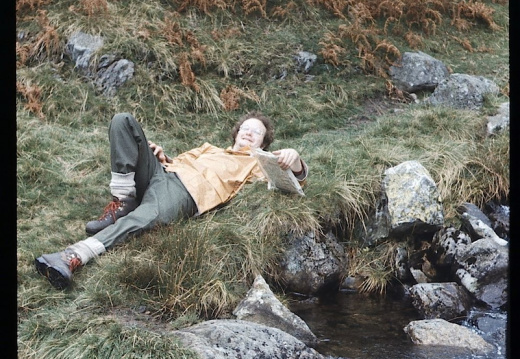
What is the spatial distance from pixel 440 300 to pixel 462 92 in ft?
15.6

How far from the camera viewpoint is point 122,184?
5227 mm

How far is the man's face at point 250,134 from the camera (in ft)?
20.7

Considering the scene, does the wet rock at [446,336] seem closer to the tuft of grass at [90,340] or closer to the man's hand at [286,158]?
the man's hand at [286,158]

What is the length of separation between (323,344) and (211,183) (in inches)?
81.9

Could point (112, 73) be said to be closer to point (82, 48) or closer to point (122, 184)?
point (82, 48)

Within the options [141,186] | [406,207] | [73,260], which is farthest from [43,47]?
[406,207]

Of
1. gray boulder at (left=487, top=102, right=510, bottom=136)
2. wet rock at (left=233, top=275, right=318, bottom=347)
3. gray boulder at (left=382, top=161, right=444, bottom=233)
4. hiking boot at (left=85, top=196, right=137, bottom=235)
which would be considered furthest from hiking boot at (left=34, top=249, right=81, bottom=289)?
gray boulder at (left=487, top=102, right=510, bottom=136)

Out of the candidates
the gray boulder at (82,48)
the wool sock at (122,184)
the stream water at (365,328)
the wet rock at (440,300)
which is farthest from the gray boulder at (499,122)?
the gray boulder at (82,48)

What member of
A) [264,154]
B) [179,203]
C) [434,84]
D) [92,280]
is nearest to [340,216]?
[264,154]

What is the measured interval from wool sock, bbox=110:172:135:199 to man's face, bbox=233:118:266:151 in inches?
57.6

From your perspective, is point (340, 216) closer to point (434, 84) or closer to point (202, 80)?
point (202, 80)

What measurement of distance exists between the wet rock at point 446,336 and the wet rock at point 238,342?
968 mm

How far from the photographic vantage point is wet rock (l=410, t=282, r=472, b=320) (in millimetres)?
5008

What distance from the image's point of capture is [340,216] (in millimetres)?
5980
